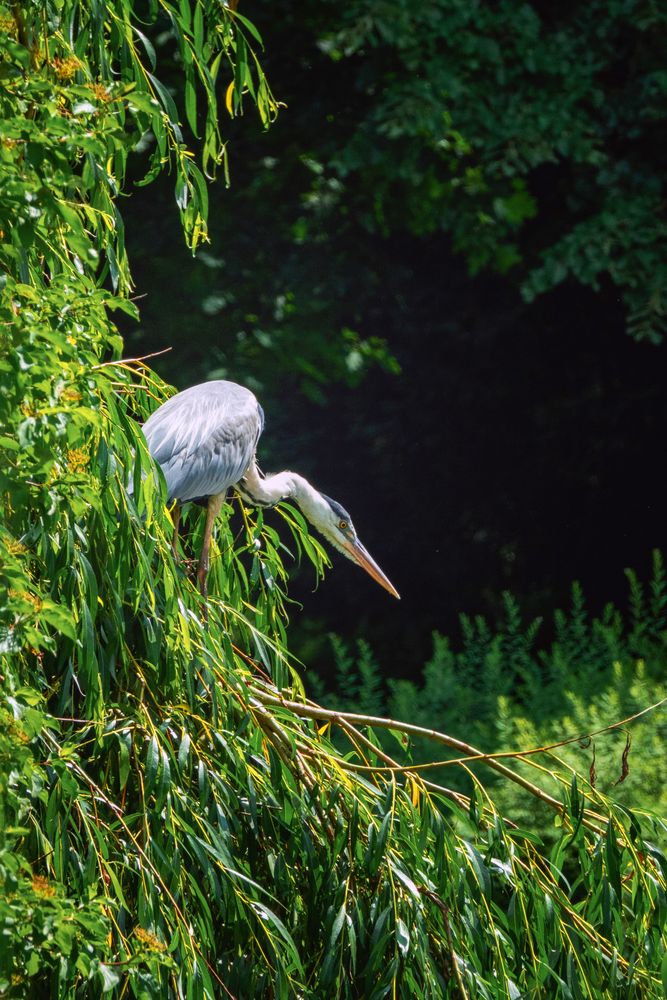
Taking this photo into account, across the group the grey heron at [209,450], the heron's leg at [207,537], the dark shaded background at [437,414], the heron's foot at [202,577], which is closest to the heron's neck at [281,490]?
the grey heron at [209,450]

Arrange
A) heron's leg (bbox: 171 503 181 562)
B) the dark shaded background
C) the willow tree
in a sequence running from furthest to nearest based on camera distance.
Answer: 1. the dark shaded background
2. heron's leg (bbox: 171 503 181 562)
3. the willow tree

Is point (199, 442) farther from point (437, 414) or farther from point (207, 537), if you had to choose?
point (437, 414)

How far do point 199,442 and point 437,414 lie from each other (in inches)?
194

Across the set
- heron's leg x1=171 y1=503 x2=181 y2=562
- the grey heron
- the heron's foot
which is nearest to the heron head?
the grey heron

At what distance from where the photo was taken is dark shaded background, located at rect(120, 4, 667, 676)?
6.79 metres

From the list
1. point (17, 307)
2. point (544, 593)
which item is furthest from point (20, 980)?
point (544, 593)

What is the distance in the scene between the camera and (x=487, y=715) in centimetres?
592

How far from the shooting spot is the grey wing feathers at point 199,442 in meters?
2.82

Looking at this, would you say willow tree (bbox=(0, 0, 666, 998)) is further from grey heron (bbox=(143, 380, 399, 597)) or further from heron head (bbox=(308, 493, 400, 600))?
heron head (bbox=(308, 493, 400, 600))

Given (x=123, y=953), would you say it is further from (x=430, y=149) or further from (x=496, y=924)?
(x=430, y=149)

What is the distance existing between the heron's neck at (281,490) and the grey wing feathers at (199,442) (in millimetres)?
118

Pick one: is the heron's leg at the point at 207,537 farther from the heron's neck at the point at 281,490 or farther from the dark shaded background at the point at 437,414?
the dark shaded background at the point at 437,414

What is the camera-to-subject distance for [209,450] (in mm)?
2936

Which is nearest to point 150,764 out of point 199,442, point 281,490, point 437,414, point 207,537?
point 207,537
